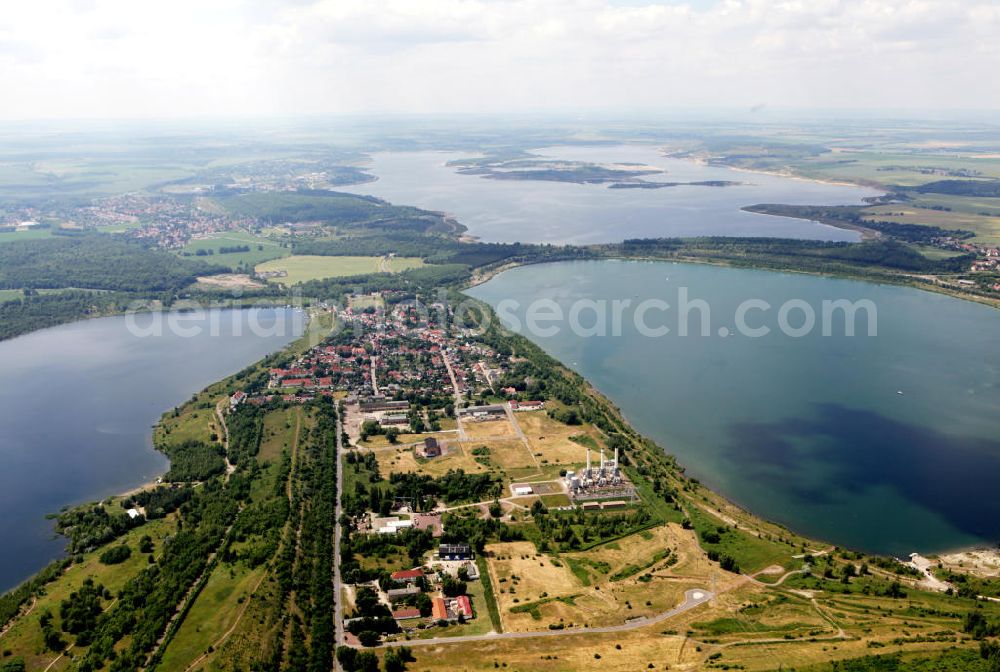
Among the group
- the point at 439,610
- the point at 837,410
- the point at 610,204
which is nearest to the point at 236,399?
the point at 439,610

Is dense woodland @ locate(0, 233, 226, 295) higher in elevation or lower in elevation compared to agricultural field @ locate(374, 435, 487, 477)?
higher

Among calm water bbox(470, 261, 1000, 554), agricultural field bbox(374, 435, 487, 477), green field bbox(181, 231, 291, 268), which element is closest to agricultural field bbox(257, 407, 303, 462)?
agricultural field bbox(374, 435, 487, 477)

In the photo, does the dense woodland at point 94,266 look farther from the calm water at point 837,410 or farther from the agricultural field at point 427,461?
the agricultural field at point 427,461

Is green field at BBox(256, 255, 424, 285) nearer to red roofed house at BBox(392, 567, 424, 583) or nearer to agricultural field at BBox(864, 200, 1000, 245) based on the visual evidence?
red roofed house at BBox(392, 567, 424, 583)

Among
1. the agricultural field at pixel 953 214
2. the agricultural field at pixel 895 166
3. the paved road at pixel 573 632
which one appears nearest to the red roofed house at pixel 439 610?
the paved road at pixel 573 632

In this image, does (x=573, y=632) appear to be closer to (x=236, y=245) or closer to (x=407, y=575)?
(x=407, y=575)

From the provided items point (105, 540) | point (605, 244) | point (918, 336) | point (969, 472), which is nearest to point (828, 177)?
point (605, 244)

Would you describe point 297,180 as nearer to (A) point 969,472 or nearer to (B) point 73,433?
(B) point 73,433
